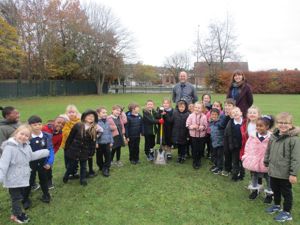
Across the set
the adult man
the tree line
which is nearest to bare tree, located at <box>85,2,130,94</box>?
the tree line

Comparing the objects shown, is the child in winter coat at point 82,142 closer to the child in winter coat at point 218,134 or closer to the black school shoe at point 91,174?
the black school shoe at point 91,174

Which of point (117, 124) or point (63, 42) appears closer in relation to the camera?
point (117, 124)

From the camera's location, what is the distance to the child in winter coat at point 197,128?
21.5ft

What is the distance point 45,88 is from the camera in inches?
1399

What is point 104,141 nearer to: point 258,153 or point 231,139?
point 231,139

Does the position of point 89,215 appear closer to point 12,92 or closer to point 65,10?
point 12,92

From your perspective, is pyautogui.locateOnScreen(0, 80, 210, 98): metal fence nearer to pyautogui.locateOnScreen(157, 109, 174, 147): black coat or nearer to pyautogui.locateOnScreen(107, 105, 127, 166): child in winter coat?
pyautogui.locateOnScreen(107, 105, 127, 166): child in winter coat

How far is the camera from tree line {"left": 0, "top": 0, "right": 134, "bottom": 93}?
1268 inches

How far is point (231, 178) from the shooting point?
5918mm

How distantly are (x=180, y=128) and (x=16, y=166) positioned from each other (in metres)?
3.88

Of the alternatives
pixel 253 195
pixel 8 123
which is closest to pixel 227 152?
pixel 253 195

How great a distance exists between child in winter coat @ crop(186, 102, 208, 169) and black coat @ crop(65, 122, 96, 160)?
7.83 ft

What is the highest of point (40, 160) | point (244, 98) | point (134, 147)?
point (244, 98)

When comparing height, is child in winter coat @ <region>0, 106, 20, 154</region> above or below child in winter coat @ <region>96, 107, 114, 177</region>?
above
